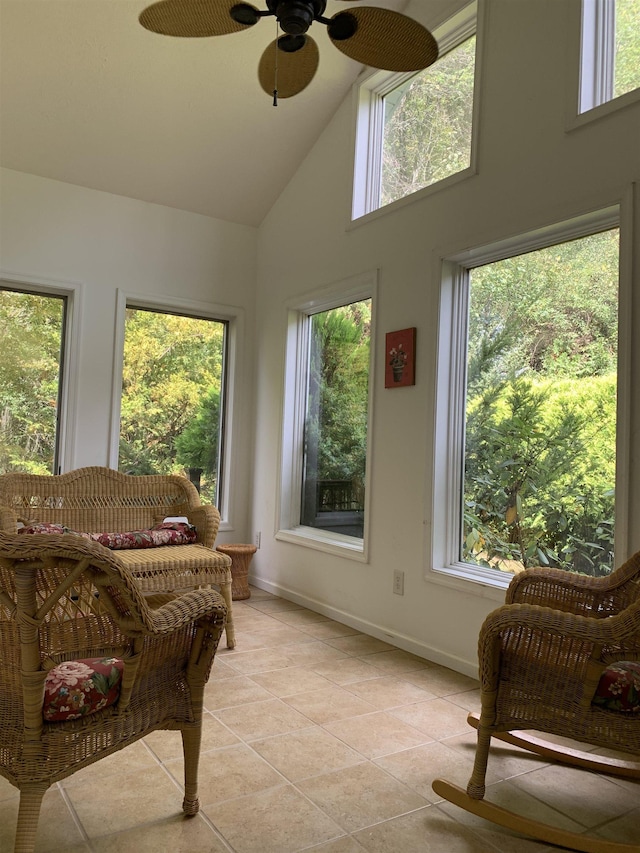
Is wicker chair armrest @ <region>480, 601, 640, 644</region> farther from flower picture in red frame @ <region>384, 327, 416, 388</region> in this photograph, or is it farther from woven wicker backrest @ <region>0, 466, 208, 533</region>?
woven wicker backrest @ <region>0, 466, 208, 533</region>

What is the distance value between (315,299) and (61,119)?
70.7 inches

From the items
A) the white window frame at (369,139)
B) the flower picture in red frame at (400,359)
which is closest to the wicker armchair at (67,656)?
the flower picture in red frame at (400,359)

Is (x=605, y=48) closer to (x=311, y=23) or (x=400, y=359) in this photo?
(x=311, y=23)

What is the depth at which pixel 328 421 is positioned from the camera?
4371 millimetres

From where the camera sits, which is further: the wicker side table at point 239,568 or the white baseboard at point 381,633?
the wicker side table at point 239,568

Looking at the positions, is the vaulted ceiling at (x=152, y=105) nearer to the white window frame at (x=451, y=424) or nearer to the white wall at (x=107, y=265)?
the white wall at (x=107, y=265)

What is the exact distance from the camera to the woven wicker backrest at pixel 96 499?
333cm

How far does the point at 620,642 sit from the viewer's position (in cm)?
173

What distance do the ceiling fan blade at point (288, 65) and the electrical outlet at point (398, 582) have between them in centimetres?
228

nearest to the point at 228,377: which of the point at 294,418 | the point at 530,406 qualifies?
the point at 294,418

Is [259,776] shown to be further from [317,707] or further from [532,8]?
[532,8]

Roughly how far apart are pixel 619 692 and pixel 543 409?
1.44 m

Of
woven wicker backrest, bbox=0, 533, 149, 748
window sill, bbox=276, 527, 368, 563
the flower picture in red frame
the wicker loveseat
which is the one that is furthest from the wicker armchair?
window sill, bbox=276, 527, 368, 563

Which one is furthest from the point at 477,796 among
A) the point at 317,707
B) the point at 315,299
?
the point at 315,299
